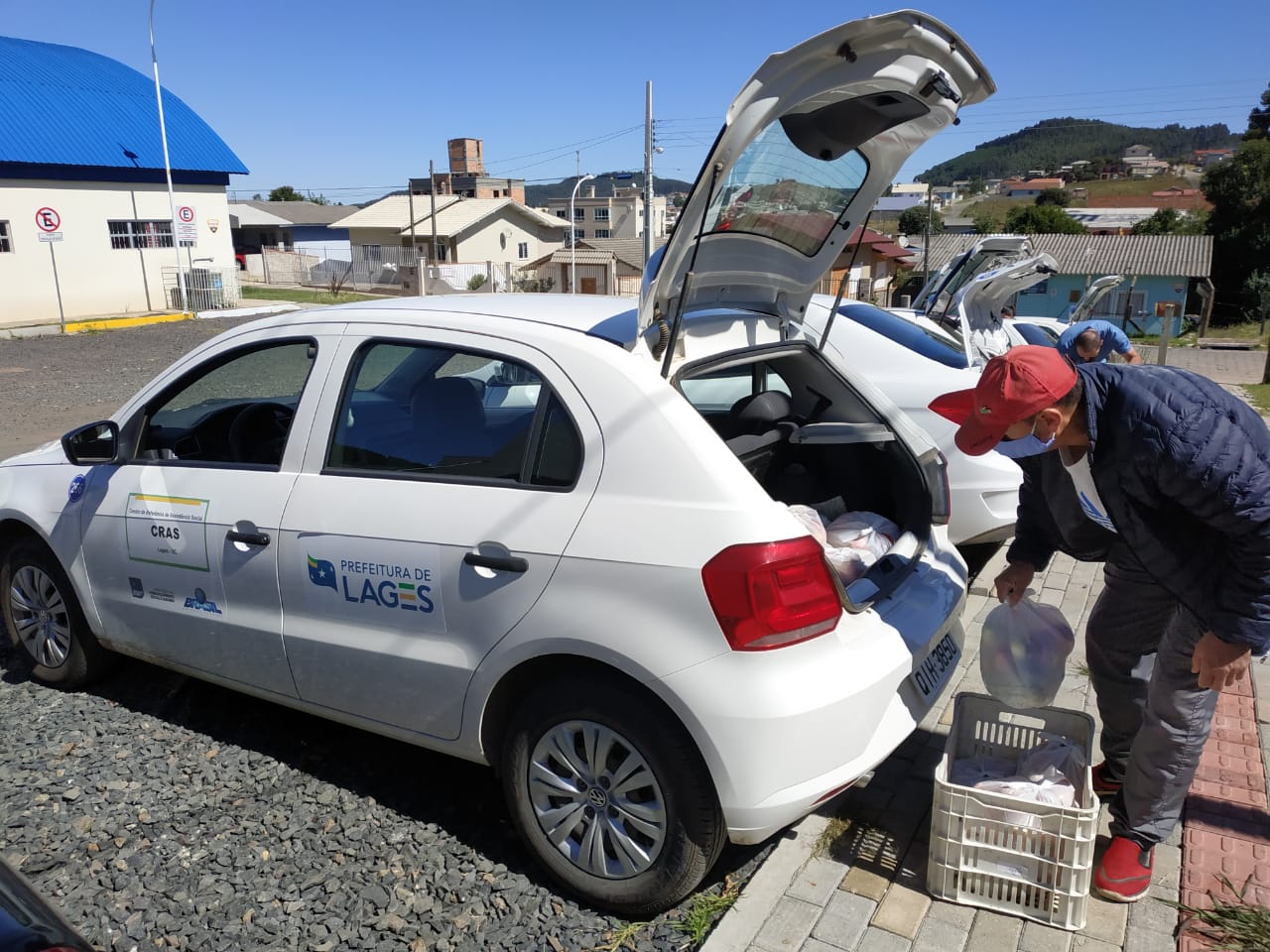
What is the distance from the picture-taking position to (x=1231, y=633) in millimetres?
2547

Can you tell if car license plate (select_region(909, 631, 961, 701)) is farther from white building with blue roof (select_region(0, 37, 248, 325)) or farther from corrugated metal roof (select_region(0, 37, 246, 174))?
corrugated metal roof (select_region(0, 37, 246, 174))

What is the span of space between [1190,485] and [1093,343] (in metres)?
5.30

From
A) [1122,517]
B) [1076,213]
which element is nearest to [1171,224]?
[1076,213]

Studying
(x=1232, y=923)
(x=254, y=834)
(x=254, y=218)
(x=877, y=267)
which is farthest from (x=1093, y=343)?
(x=254, y=218)

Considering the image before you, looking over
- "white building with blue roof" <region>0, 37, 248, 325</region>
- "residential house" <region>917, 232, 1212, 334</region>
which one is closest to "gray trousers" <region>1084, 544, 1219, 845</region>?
"white building with blue roof" <region>0, 37, 248, 325</region>

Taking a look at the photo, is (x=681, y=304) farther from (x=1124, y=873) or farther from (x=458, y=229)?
(x=458, y=229)

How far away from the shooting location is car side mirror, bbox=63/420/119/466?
3.88 metres

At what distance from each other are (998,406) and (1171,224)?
295 ft

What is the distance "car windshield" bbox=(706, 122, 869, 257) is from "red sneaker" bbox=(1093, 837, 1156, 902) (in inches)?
91.0

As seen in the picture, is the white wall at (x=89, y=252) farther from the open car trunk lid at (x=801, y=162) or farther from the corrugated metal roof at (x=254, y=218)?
the corrugated metal roof at (x=254, y=218)

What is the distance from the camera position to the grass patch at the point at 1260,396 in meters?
12.8

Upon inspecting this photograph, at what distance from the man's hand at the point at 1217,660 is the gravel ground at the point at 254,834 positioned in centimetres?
148

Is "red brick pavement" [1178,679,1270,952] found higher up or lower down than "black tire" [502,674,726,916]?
lower down

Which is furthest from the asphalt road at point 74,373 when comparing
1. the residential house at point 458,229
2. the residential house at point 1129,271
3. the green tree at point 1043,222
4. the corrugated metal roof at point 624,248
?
the green tree at point 1043,222
